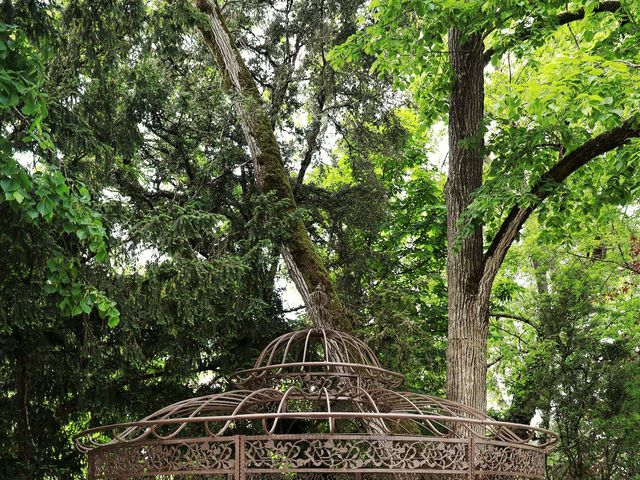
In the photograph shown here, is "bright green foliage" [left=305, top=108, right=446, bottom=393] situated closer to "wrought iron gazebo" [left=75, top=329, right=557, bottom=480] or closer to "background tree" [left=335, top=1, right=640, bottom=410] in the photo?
"background tree" [left=335, top=1, right=640, bottom=410]

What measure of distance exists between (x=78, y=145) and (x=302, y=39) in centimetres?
398

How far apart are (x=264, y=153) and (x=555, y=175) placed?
3.37 meters

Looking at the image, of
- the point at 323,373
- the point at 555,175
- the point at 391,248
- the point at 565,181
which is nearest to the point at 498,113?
the point at 555,175

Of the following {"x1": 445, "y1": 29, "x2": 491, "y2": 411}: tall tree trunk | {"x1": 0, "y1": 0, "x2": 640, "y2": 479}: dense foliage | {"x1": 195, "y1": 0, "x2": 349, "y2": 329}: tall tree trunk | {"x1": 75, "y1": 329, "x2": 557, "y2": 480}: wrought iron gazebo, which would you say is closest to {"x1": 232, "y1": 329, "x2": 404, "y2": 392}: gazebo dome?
{"x1": 75, "y1": 329, "x2": 557, "y2": 480}: wrought iron gazebo

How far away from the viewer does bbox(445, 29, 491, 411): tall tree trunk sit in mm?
7207

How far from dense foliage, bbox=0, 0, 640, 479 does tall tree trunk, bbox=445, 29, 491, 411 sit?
29 cm

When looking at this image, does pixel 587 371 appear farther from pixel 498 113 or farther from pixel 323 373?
pixel 323 373

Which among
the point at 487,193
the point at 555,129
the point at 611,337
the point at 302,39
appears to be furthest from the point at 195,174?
the point at 611,337

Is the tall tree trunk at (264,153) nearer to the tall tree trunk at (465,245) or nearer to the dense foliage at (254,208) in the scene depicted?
the dense foliage at (254,208)

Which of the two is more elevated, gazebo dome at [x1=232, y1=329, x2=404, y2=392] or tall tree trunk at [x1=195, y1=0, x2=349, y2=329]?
tall tree trunk at [x1=195, y1=0, x2=349, y2=329]

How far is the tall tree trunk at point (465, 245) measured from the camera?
7.21 meters

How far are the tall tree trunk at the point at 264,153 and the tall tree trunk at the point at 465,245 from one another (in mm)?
1310

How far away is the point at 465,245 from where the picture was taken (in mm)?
7551

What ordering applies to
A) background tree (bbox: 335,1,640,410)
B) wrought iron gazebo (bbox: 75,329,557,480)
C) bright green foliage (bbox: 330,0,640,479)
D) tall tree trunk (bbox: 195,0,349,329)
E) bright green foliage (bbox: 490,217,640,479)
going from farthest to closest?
bright green foliage (bbox: 490,217,640,479)
tall tree trunk (bbox: 195,0,349,329)
bright green foliage (bbox: 330,0,640,479)
background tree (bbox: 335,1,640,410)
wrought iron gazebo (bbox: 75,329,557,480)
